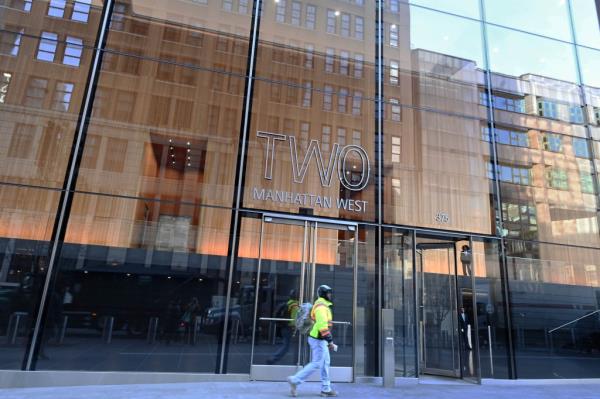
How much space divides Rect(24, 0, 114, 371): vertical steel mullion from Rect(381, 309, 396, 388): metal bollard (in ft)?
21.1

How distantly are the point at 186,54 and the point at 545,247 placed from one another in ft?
33.7

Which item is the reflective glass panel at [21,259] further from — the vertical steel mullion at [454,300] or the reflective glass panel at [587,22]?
the reflective glass panel at [587,22]

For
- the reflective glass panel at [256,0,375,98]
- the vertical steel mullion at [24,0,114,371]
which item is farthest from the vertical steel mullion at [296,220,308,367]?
the vertical steel mullion at [24,0,114,371]

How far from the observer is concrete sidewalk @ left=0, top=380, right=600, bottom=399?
20.4 feet

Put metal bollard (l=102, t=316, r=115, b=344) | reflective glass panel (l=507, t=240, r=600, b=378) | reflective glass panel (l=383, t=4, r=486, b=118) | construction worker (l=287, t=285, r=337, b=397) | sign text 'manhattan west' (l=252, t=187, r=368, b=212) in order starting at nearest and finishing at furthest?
1. construction worker (l=287, t=285, r=337, b=397)
2. metal bollard (l=102, t=316, r=115, b=344)
3. sign text 'manhattan west' (l=252, t=187, r=368, b=212)
4. reflective glass panel (l=507, t=240, r=600, b=378)
5. reflective glass panel (l=383, t=4, r=486, b=118)

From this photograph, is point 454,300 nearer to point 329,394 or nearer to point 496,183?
point 496,183

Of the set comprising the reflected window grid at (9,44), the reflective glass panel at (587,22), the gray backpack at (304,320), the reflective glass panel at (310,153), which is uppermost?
the reflective glass panel at (587,22)

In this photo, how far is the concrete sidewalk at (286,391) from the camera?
6227 millimetres

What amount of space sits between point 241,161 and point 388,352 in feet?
16.5

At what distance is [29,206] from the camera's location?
7.49 m

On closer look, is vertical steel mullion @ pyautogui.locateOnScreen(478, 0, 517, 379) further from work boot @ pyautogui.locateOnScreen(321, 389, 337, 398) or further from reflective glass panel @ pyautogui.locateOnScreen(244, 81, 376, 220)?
work boot @ pyautogui.locateOnScreen(321, 389, 337, 398)

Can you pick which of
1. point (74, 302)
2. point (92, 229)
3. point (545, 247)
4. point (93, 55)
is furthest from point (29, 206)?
point (545, 247)

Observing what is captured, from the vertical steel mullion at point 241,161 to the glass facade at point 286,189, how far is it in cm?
5

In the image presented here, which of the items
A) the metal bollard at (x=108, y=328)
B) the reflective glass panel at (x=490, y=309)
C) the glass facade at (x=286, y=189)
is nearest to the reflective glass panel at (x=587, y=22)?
the glass facade at (x=286, y=189)
